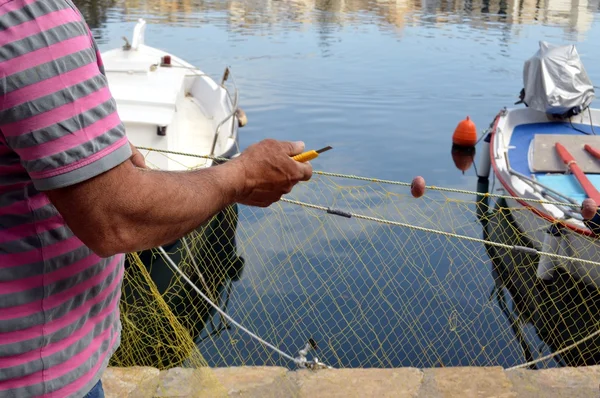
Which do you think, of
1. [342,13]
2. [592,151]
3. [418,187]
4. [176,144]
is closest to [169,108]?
[176,144]

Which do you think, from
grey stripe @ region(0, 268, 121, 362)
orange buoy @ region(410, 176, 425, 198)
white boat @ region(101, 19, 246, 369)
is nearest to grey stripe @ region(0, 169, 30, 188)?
grey stripe @ region(0, 268, 121, 362)

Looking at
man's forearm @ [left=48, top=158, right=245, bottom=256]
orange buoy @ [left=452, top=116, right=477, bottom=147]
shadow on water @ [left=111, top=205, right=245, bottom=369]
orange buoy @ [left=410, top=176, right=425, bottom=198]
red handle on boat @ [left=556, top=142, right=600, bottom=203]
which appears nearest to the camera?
man's forearm @ [left=48, top=158, right=245, bottom=256]

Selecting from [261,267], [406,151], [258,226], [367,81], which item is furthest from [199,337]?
[367,81]

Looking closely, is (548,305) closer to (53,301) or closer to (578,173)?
(578,173)

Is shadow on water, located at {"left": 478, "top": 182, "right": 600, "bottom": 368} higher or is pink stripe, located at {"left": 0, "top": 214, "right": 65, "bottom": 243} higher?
pink stripe, located at {"left": 0, "top": 214, "right": 65, "bottom": 243}

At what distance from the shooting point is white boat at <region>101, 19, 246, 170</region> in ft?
22.2

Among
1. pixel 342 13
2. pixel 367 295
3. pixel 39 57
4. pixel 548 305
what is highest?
pixel 39 57

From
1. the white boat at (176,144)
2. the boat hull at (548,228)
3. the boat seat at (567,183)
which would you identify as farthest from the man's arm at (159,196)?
the boat seat at (567,183)

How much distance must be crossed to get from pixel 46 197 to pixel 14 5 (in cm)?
34

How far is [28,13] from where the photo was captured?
101 cm

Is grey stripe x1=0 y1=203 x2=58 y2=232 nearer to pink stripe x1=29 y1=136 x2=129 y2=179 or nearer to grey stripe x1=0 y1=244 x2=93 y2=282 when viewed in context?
grey stripe x1=0 y1=244 x2=93 y2=282

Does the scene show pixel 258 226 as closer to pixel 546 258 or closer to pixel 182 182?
pixel 546 258

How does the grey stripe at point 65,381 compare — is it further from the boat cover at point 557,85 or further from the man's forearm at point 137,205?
the boat cover at point 557,85

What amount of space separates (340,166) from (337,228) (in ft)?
10.7
